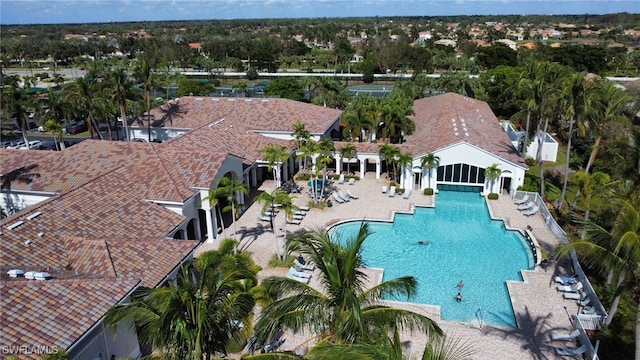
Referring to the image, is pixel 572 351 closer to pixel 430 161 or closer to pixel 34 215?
pixel 430 161

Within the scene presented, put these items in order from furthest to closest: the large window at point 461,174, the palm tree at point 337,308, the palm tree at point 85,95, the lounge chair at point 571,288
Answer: the palm tree at point 85,95 → the large window at point 461,174 → the lounge chair at point 571,288 → the palm tree at point 337,308

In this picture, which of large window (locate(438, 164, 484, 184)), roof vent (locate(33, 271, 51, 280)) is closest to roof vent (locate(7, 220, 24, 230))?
roof vent (locate(33, 271, 51, 280))

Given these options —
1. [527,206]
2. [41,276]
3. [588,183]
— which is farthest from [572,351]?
[41,276]

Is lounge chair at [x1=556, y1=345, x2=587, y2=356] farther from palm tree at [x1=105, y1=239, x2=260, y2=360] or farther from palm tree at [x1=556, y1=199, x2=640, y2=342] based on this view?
palm tree at [x1=105, y1=239, x2=260, y2=360]

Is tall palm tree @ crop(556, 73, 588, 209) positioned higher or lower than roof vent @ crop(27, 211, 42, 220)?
higher

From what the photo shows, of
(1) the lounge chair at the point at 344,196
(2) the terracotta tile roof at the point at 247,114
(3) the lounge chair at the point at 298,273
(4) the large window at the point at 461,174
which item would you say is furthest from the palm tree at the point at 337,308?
(2) the terracotta tile roof at the point at 247,114

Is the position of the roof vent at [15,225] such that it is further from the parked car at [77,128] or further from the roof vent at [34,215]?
the parked car at [77,128]
